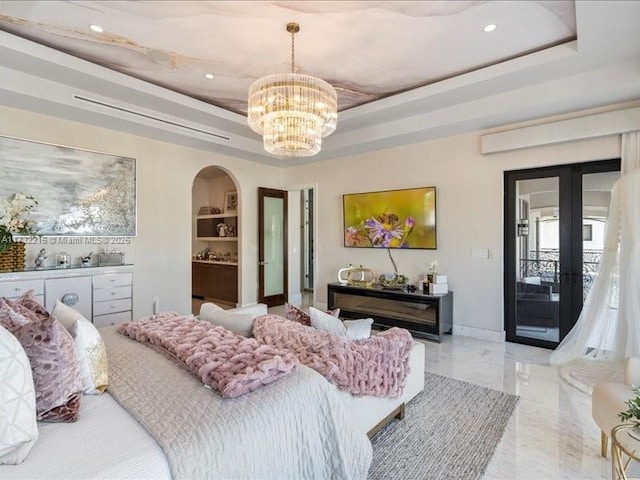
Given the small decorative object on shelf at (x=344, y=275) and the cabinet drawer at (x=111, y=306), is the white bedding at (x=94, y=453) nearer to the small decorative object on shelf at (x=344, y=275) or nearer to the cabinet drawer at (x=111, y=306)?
the cabinet drawer at (x=111, y=306)

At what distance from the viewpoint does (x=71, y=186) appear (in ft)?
13.9

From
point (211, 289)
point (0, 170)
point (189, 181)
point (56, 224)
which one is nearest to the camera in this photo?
point (0, 170)

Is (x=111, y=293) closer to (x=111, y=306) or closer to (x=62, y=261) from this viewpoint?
(x=111, y=306)

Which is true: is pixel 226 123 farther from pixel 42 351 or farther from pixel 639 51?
pixel 639 51

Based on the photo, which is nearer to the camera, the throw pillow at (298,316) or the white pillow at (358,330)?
the white pillow at (358,330)

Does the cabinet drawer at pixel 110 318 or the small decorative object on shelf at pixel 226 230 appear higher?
the small decorative object on shelf at pixel 226 230

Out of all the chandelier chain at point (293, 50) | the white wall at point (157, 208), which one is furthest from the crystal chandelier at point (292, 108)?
the white wall at point (157, 208)

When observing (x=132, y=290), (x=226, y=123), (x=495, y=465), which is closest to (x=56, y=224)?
(x=132, y=290)

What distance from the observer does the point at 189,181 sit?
17.9 feet

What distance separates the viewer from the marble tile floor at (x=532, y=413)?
80.7 inches

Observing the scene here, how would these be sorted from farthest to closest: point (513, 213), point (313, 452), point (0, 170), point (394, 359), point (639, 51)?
point (513, 213), point (0, 170), point (639, 51), point (394, 359), point (313, 452)

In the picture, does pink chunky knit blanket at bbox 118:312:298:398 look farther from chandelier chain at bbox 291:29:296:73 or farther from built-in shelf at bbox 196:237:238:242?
built-in shelf at bbox 196:237:238:242

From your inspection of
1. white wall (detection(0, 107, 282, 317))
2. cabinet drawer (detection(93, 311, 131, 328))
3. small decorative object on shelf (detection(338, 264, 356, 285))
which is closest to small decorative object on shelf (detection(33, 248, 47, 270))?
white wall (detection(0, 107, 282, 317))

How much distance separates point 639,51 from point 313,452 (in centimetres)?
410
